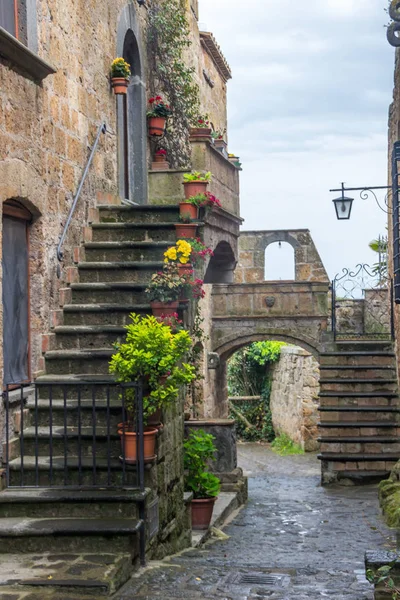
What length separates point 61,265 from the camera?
8336 mm

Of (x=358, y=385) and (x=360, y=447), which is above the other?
(x=358, y=385)

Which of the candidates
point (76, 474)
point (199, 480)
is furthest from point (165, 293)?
point (199, 480)

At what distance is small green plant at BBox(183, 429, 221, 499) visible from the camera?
29.2 feet

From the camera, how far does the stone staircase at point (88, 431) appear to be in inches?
232

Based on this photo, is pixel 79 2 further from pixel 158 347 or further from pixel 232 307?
pixel 232 307

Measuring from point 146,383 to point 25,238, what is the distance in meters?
1.87

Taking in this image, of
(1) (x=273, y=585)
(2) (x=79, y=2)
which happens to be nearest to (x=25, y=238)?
(2) (x=79, y=2)

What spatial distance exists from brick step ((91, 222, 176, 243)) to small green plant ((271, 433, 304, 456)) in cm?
1139

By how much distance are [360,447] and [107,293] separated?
7.06 meters

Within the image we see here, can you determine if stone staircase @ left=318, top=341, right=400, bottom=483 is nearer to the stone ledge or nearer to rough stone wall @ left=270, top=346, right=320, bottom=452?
rough stone wall @ left=270, top=346, right=320, bottom=452

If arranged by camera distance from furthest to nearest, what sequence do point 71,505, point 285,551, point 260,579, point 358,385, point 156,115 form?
point 358,385, point 156,115, point 285,551, point 71,505, point 260,579

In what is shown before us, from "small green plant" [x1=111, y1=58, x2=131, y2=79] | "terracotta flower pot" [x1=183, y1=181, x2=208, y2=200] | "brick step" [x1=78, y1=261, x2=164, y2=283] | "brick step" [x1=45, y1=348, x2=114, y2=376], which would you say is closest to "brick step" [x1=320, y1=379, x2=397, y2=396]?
"terracotta flower pot" [x1=183, y1=181, x2=208, y2=200]

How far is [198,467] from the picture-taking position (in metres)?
9.05

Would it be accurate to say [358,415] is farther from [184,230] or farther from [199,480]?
[184,230]
